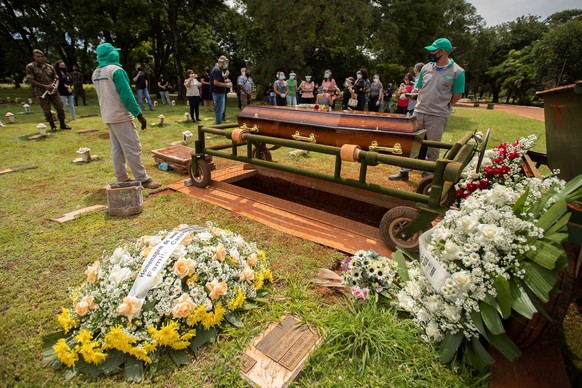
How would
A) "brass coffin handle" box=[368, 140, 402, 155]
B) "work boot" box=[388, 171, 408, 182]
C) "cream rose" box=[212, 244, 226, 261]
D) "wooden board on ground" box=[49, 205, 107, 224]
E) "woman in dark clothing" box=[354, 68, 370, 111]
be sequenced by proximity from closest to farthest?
"cream rose" box=[212, 244, 226, 261]
"brass coffin handle" box=[368, 140, 402, 155]
"wooden board on ground" box=[49, 205, 107, 224]
"work boot" box=[388, 171, 408, 182]
"woman in dark clothing" box=[354, 68, 370, 111]

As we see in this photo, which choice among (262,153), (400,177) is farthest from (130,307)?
(400,177)

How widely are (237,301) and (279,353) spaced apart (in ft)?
1.57

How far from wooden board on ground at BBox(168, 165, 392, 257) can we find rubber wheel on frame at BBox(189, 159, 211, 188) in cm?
9

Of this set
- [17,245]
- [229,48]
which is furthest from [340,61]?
[17,245]

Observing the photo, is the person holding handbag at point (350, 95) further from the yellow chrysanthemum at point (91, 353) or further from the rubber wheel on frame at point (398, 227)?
the yellow chrysanthemum at point (91, 353)

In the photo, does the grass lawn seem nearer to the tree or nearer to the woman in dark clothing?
the woman in dark clothing

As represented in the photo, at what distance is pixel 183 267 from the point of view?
2.11 metres

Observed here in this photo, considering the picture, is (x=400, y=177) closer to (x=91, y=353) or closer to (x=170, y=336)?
(x=170, y=336)

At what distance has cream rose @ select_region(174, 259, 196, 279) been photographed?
2109 mm

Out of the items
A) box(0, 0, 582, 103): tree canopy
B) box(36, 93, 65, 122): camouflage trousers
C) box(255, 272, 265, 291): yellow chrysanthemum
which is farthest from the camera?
box(0, 0, 582, 103): tree canopy

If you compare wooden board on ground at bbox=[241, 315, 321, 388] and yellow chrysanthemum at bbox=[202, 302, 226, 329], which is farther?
yellow chrysanthemum at bbox=[202, 302, 226, 329]

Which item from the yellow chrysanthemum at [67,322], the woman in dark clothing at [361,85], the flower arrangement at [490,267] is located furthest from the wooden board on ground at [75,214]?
the woman in dark clothing at [361,85]

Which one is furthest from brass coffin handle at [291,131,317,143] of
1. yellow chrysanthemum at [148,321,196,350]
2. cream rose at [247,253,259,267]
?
yellow chrysanthemum at [148,321,196,350]

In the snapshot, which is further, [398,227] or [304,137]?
[304,137]
